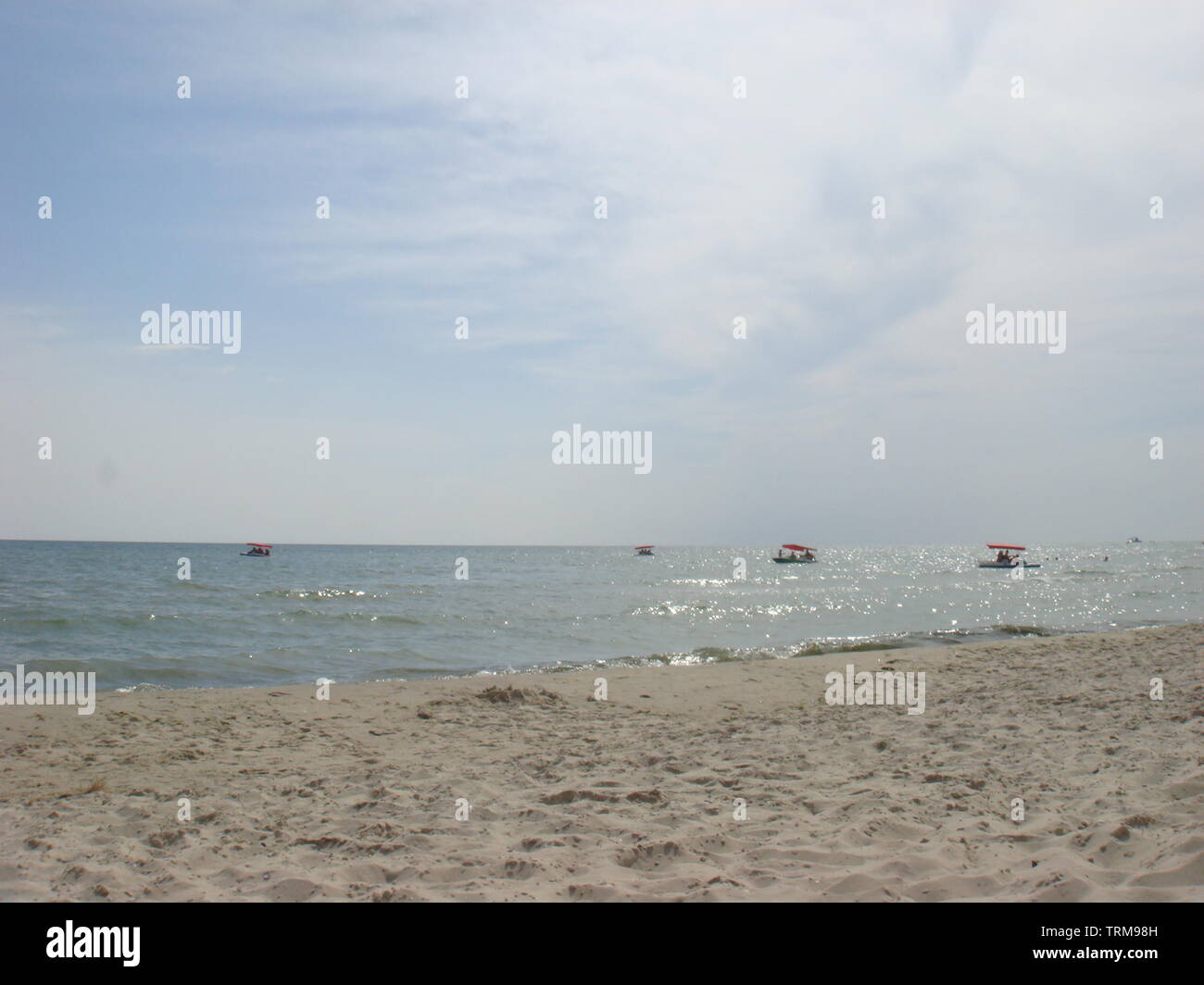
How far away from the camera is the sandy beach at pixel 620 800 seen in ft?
15.1

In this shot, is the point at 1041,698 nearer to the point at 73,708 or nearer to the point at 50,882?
the point at 50,882

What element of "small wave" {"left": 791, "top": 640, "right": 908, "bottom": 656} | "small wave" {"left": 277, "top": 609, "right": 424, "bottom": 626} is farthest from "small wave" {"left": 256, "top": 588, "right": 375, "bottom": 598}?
"small wave" {"left": 791, "top": 640, "right": 908, "bottom": 656}

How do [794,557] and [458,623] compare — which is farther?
[794,557]

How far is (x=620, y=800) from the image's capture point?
20.4 ft

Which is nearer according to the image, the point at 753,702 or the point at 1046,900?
the point at 1046,900

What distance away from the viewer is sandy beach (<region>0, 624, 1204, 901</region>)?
4.61 metres

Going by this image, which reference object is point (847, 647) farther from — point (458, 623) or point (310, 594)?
point (310, 594)

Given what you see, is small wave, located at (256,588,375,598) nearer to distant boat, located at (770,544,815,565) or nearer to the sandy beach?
the sandy beach

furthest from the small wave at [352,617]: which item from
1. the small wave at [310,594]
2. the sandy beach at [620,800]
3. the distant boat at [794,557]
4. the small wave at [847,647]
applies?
the distant boat at [794,557]

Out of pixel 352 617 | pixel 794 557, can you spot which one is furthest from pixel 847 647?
pixel 794 557
